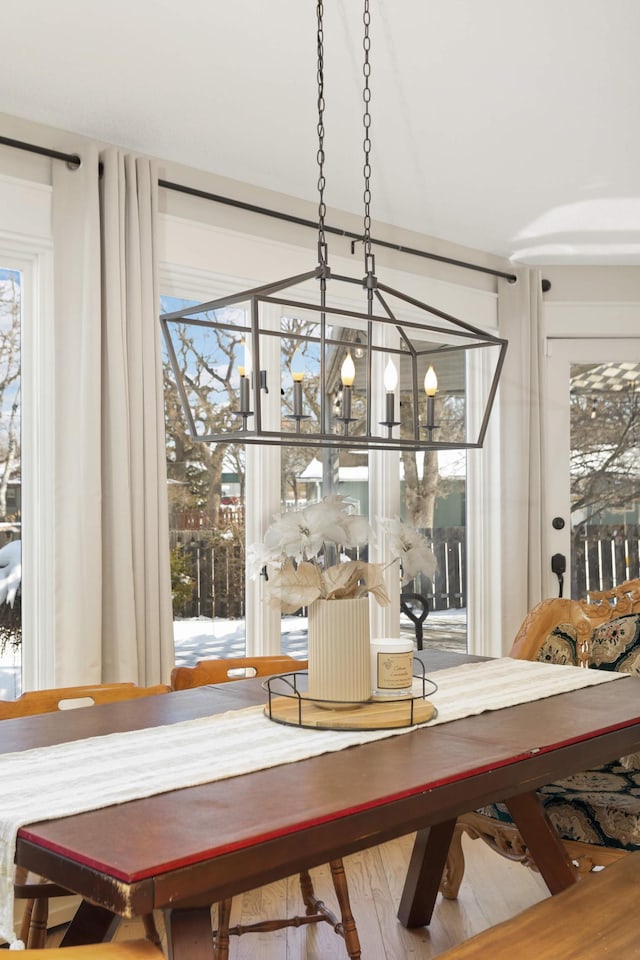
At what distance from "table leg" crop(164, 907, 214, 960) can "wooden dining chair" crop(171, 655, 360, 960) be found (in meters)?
0.93

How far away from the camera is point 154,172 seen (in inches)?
131

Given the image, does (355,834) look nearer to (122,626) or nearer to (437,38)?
(122,626)

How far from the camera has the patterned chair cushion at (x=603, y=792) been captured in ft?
7.88

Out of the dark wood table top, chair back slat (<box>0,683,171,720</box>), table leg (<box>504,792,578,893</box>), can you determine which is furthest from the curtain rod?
table leg (<box>504,792,578,893</box>)

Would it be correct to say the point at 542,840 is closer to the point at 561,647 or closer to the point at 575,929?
the point at 575,929

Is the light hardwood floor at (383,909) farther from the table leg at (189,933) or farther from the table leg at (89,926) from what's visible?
the table leg at (189,933)

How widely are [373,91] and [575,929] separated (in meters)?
2.40

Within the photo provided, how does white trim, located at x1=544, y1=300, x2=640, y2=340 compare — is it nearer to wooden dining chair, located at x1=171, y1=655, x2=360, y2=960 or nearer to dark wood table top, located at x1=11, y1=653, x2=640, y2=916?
wooden dining chair, located at x1=171, y1=655, x2=360, y2=960

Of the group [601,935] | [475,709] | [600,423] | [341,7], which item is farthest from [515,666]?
[600,423]

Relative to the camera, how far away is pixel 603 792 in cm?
254

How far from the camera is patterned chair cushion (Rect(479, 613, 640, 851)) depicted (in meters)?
2.40

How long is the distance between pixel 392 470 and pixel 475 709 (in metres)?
2.27

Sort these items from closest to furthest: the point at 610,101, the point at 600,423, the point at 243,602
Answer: the point at 610,101 < the point at 243,602 < the point at 600,423

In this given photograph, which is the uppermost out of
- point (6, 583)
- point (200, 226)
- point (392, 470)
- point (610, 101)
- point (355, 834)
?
point (610, 101)
